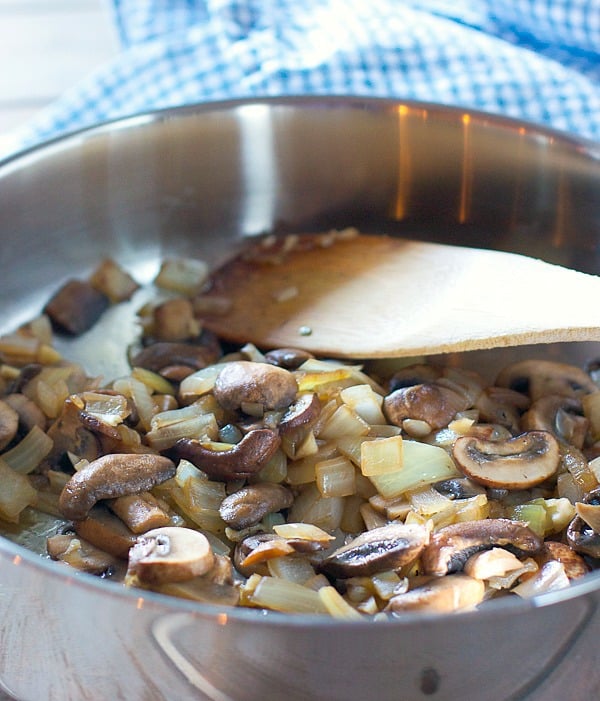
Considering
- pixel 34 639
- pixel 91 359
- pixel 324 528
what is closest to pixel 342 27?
pixel 91 359

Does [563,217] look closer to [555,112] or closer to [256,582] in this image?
[555,112]

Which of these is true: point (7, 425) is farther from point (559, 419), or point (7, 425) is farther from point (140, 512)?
point (559, 419)

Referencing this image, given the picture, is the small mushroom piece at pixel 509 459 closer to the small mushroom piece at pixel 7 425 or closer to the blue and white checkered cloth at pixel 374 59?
the small mushroom piece at pixel 7 425

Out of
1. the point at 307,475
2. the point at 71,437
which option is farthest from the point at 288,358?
the point at 71,437

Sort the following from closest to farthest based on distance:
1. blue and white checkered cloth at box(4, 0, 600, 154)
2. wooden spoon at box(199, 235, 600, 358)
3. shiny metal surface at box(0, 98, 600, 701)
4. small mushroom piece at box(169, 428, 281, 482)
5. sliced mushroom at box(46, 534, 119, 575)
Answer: sliced mushroom at box(46, 534, 119, 575) < small mushroom piece at box(169, 428, 281, 482) < wooden spoon at box(199, 235, 600, 358) < shiny metal surface at box(0, 98, 600, 701) < blue and white checkered cloth at box(4, 0, 600, 154)

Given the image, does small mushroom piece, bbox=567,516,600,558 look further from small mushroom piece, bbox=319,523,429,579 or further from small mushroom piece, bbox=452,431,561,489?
small mushroom piece, bbox=319,523,429,579

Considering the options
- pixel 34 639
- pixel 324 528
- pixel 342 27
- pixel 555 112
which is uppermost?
pixel 342 27

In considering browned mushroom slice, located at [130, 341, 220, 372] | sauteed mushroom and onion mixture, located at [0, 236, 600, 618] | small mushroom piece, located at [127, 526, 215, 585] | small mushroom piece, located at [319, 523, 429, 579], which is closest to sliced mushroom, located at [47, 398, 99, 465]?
sauteed mushroom and onion mixture, located at [0, 236, 600, 618]
